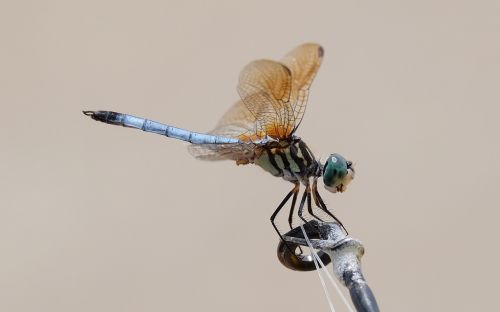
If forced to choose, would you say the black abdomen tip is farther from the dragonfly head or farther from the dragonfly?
the dragonfly head

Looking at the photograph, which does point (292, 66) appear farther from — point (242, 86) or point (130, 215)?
point (130, 215)

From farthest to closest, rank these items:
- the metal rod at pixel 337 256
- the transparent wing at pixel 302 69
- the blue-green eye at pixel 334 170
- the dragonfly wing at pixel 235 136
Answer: the transparent wing at pixel 302 69, the dragonfly wing at pixel 235 136, the blue-green eye at pixel 334 170, the metal rod at pixel 337 256

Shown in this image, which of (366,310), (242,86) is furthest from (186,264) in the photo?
(366,310)

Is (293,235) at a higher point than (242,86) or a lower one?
lower

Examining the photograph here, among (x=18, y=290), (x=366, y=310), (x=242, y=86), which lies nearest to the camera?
(x=366, y=310)

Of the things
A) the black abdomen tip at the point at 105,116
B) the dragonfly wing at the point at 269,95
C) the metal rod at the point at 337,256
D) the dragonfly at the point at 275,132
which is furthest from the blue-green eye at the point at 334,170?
the black abdomen tip at the point at 105,116

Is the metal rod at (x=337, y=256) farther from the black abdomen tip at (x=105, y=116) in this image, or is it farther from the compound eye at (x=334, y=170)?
the black abdomen tip at (x=105, y=116)

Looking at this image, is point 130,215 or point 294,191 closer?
point 294,191

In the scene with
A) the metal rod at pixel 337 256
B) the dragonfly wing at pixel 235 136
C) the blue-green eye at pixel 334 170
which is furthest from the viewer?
the dragonfly wing at pixel 235 136
